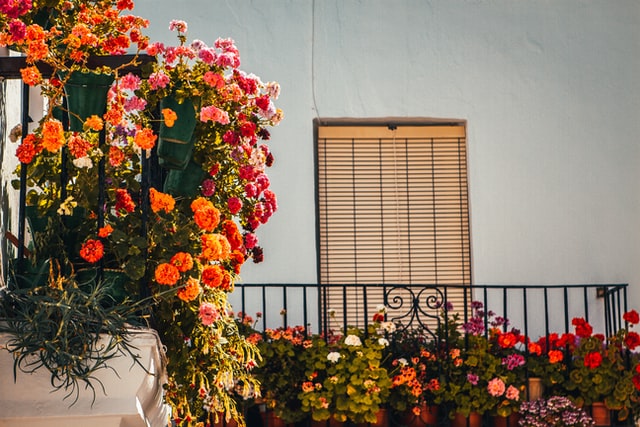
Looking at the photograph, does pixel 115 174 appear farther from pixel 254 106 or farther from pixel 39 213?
pixel 254 106

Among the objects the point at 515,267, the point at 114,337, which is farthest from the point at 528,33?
the point at 114,337

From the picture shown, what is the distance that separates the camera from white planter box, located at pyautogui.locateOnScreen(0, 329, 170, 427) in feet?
11.9

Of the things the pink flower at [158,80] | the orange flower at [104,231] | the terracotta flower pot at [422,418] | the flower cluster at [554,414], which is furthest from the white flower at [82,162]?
the flower cluster at [554,414]

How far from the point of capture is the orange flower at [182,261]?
3984 millimetres

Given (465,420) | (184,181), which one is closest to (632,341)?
(465,420)

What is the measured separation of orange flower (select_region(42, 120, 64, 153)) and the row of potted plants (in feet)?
13.6

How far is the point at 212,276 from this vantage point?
414cm

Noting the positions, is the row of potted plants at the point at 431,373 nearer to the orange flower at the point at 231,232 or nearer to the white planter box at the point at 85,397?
the orange flower at the point at 231,232

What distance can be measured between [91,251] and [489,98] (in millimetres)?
6247

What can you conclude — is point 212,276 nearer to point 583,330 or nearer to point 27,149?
point 27,149

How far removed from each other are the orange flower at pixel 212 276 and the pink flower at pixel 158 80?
80 cm

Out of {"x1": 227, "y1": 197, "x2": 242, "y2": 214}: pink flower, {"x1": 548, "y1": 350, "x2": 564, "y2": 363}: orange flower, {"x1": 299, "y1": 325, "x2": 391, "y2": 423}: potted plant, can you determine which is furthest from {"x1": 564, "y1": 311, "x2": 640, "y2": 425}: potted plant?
{"x1": 227, "y1": 197, "x2": 242, "y2": 214}: pink flower

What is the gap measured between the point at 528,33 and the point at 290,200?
9.02 feet

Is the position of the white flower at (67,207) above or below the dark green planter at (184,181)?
below
